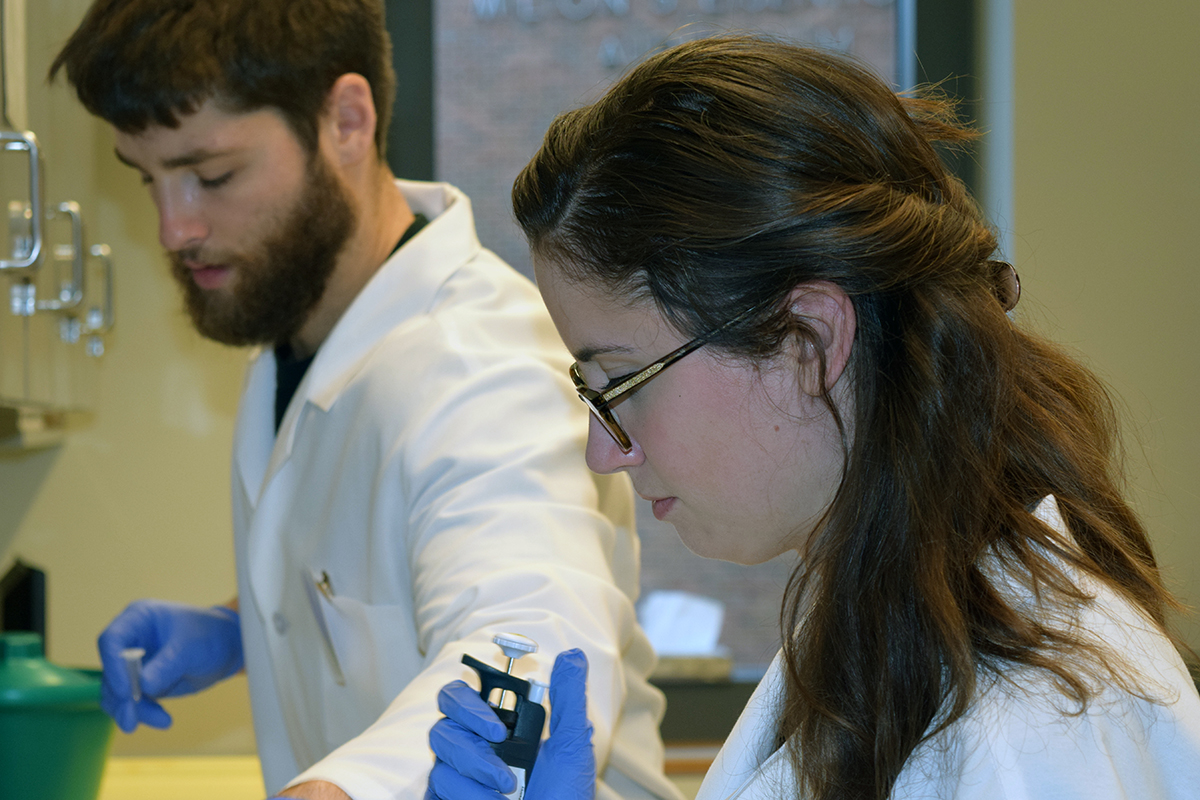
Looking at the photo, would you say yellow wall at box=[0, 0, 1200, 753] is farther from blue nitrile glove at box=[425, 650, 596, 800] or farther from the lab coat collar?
blue nitrile glove at box=[425, 650, 596, 800]

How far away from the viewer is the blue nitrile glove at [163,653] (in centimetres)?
142

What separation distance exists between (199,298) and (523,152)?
1.43 meters

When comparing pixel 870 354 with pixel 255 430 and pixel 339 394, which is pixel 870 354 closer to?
pixel 339 394

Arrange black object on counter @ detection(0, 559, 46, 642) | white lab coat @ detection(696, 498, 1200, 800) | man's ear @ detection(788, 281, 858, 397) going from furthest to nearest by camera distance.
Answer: black object on counter @ detection(0, 559, 46, 642) → man's ear @ detection(788, 281, 858, 397) → white lab coat @ detection(696, 498, 1200, 800)

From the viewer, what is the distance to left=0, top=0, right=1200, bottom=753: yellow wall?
6.26ft

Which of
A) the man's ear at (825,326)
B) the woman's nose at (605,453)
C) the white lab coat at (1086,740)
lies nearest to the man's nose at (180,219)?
the woman's nose at (605,453)

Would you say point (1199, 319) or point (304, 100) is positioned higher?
point (304, 100)

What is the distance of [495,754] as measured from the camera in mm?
766

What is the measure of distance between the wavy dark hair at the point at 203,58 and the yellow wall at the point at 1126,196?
1246mm

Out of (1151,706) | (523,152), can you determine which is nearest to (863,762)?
(1151,706)

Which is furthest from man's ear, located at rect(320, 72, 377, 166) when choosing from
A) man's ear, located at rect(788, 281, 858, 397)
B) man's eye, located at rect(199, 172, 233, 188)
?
man's ear, located at rect(788, 281, 858, 397)

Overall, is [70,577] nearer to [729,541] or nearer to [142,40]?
[142,40]

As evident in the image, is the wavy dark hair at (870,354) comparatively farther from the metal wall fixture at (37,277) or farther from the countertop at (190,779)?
the countertop at (190,779)

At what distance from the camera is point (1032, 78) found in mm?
1936
